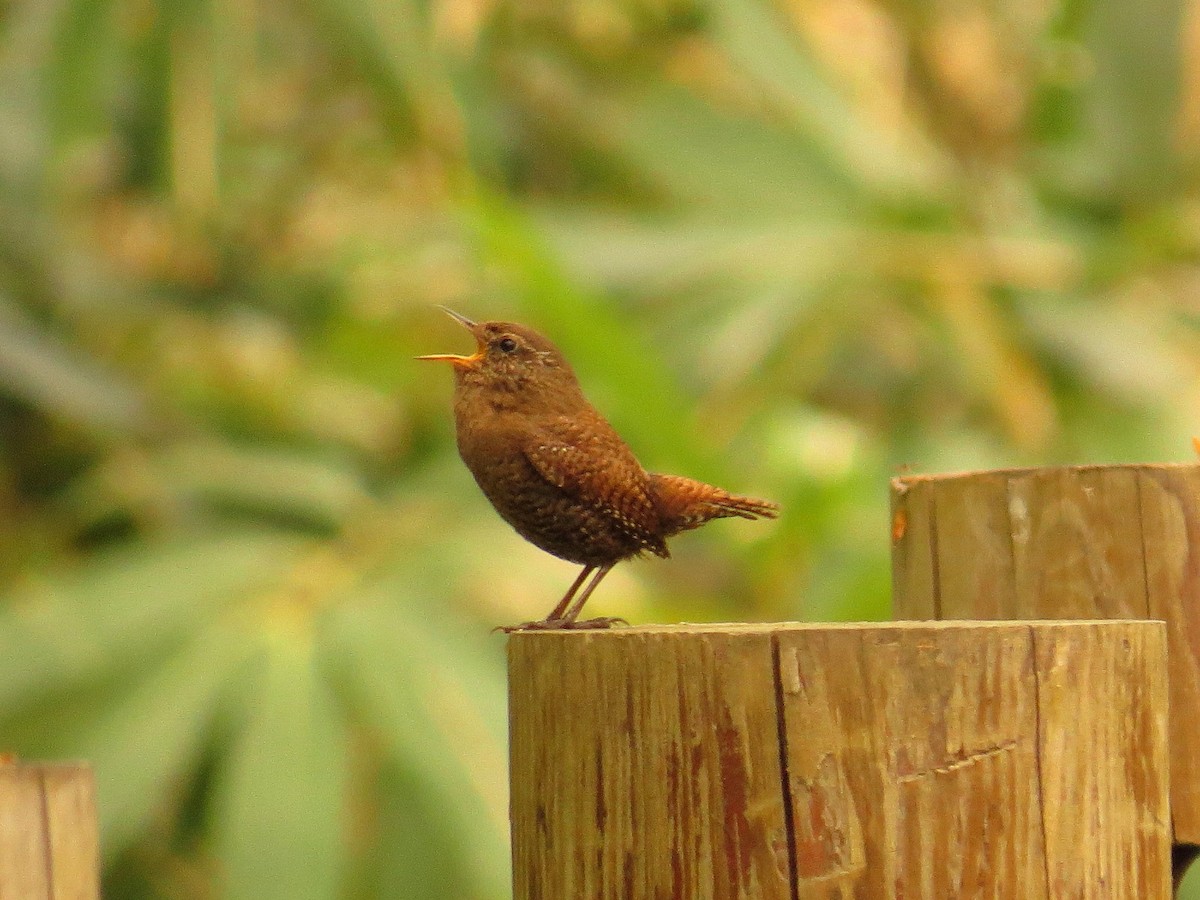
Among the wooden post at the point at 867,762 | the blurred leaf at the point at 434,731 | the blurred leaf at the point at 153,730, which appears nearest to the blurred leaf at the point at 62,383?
the blurred leaf at the point at 153,730

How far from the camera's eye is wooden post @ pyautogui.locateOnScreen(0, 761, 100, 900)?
1859mm

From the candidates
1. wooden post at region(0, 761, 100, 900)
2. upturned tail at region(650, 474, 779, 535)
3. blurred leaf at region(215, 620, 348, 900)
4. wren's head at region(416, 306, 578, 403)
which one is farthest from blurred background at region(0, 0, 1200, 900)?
wooden post at region(0, 761, 100, 900)

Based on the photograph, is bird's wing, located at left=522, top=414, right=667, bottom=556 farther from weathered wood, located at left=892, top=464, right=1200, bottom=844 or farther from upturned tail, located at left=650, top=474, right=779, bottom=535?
weathered wood, located at left=892, top=464, right=1200, bottom=844

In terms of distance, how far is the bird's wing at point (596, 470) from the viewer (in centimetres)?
268

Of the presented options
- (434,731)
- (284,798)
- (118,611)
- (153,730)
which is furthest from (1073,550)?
(118,611)

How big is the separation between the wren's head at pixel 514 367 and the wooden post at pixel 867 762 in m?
0.93

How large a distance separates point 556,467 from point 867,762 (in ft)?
3.31

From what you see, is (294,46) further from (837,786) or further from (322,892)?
(837,786)

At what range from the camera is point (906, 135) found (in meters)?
6.85

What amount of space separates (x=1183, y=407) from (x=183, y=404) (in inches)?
129

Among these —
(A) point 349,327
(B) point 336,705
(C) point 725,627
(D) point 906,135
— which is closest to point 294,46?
(A) point 349,327

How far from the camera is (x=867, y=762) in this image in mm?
1755

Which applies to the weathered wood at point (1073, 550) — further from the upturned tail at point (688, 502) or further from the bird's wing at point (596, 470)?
the bird's wing at point (596, 470)

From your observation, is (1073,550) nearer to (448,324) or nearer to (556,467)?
(556,467)
